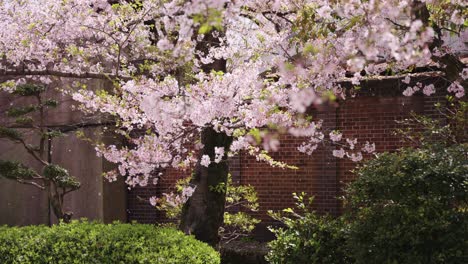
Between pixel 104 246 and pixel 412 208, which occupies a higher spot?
pixel 412 208

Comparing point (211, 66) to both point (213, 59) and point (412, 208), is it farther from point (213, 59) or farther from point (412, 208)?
point (412, 208)

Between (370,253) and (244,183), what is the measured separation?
6.22 metres

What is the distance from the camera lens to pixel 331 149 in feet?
39.3

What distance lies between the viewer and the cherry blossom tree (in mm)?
6961

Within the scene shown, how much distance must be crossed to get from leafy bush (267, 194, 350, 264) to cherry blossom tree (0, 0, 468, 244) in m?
1.09

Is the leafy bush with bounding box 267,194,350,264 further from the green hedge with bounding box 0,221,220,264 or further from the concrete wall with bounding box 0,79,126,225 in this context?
the concrete wall with bounding box 0,79,126,225

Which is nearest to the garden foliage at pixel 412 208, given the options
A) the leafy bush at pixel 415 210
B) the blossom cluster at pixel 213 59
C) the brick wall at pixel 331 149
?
the leafy bush at pixel 415 210

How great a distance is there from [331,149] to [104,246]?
17.3 feet

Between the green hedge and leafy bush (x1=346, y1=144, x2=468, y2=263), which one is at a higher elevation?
leafy bush (x1=346, y1=144, x2=468, y2=263)

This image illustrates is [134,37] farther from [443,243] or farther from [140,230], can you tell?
[443,243]

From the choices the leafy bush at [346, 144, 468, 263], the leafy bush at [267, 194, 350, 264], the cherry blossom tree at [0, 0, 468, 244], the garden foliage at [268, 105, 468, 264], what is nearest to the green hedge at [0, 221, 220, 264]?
the leafy bush at [267, 194, 350, 264]

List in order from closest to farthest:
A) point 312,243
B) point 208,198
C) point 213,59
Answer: point 312,243 → point 208,198 → point 213,59

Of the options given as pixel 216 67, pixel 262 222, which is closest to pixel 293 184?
pixel 262 222

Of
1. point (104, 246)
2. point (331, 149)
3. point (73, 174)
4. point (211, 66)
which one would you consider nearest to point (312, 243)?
point (104, 246)
